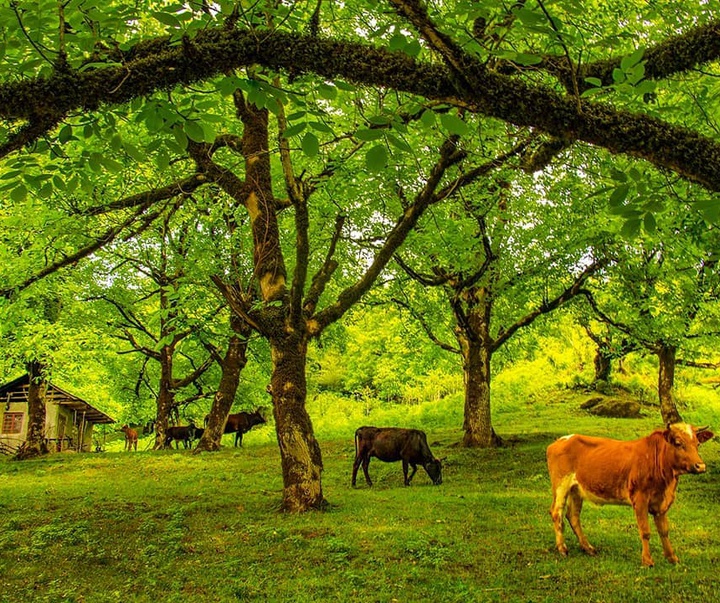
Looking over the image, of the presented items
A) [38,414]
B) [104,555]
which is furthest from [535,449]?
[38,414]

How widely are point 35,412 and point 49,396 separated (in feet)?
41.8

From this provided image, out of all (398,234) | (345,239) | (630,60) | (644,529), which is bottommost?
(644,529)

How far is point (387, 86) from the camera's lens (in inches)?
142

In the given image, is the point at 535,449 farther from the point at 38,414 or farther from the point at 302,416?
the point at 38,414

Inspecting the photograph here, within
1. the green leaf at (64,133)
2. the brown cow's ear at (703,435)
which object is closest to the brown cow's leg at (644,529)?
the brown cow's ear at (703,435)

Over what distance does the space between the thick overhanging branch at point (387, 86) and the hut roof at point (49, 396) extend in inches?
1368

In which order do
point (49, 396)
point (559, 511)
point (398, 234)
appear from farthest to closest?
point (49, 396) → point (398, 234) → point (559, 511)

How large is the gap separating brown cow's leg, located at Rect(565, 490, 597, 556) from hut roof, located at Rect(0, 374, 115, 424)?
33.3m

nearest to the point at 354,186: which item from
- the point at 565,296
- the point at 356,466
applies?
the point at 356,466

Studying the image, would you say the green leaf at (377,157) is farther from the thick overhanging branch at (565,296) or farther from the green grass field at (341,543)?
the thick overhanging branch at (565,296)

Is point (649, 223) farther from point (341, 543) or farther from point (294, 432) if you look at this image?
point (294, 432)

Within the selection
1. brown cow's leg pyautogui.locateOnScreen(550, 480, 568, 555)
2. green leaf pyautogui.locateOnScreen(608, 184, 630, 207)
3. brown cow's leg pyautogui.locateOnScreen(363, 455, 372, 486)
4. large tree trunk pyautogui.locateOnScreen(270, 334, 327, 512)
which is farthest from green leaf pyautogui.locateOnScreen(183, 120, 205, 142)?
brown cow's leg pyautogui.locateOnScreen(363, 455, 372, 486)

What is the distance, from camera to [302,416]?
10766mm

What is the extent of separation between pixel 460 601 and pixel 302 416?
210 inches
